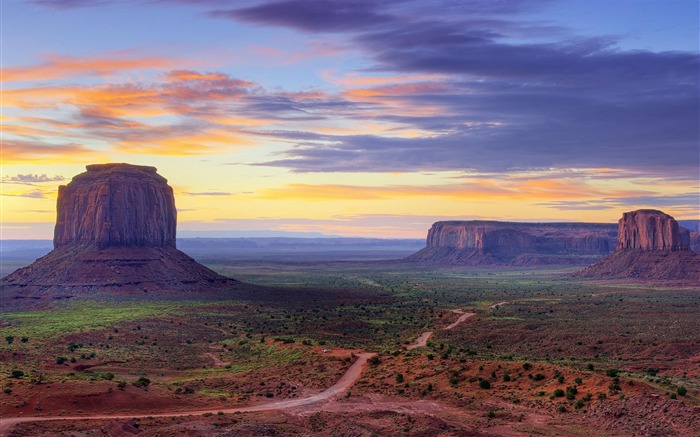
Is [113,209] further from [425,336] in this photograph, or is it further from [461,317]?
[425,336]

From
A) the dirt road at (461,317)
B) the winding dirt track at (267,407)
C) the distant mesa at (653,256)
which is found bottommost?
the dirt road at (461,317)

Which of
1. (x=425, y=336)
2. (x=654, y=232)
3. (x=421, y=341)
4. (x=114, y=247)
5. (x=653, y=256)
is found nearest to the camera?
(x=421, y=341)

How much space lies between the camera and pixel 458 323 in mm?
92125

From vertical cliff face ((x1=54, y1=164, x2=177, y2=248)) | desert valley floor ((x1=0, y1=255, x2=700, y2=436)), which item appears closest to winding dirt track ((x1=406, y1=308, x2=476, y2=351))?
desert valley floor ((x1=0, y1=255, x2=700, y2=436))

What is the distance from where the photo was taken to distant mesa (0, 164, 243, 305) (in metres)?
130

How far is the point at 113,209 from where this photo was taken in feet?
468

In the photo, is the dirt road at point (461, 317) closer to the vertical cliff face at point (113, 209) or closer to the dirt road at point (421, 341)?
the dirt road at point (421, 341)

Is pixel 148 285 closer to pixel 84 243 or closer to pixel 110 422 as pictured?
→ pixel 84 243

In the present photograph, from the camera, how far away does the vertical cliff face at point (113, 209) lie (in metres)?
143

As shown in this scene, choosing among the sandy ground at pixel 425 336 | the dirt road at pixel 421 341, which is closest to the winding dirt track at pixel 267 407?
the dirt road at pixel 421 341

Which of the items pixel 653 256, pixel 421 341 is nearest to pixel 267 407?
pixel 421 341

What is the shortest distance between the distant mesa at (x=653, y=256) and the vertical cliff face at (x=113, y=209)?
115240 mm

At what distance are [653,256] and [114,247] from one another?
136 m

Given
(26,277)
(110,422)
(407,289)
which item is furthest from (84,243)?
(110,422)
